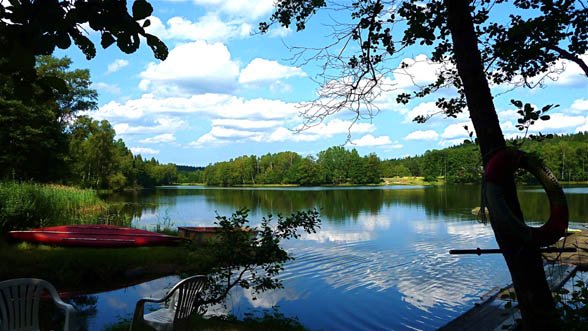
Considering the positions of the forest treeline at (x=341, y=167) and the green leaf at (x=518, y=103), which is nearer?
the green leaf at (x=518, y=103)

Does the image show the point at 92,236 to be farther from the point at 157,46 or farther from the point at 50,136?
the point at 50,136

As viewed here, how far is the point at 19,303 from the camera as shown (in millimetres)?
3430

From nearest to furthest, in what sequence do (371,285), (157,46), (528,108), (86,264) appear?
(157,46), (528,108), (86,264), (371,285)

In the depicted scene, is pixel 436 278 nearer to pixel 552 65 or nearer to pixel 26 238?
pixel 552 65

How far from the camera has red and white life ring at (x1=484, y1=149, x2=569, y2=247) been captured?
8.70 ft

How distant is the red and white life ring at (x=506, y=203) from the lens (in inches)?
104

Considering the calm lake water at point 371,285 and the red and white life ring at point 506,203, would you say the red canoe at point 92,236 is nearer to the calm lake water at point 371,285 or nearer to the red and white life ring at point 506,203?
the calm lake water at point 371,285

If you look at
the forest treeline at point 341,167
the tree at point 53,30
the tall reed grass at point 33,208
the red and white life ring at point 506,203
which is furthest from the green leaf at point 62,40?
the forest treeline at point 341,167

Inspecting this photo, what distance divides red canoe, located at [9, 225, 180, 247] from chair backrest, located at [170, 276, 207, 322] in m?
9.01

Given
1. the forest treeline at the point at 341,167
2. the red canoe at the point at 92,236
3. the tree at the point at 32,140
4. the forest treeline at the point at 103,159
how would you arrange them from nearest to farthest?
1. the red canoe at the point at 92,236
2. the forest treeline at the point at 103,159
3. the tree at the point at 32,140
4. the forest treeline at the point at 341,167

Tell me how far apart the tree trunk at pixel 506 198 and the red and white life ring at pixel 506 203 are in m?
0.05

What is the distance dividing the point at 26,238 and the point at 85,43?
39.3 feet

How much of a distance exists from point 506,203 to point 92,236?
12.3 meters

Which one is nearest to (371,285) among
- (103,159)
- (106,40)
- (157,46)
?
(157,46)
